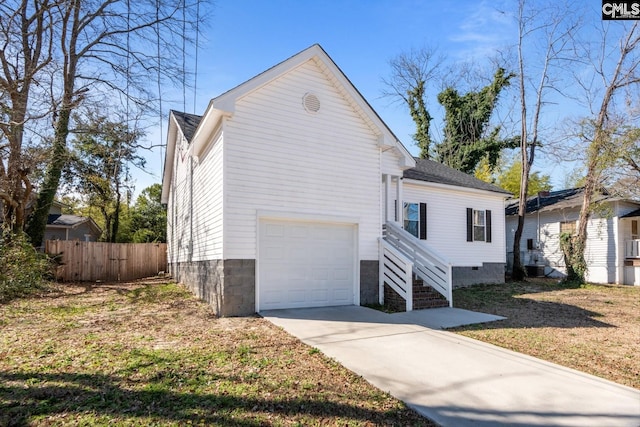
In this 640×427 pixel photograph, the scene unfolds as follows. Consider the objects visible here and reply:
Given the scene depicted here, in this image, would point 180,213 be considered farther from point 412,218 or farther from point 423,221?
point 423,221

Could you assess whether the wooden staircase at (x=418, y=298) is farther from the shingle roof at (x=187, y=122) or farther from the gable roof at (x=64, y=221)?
the gable roof at (x=64, y=221)

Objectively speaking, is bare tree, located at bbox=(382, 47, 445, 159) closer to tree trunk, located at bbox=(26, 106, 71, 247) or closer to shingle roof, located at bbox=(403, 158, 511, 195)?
shingle roof, located at bbox=(403, 158, 511, 195)

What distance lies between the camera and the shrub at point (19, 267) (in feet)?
34.3

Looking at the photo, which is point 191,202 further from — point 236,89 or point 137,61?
point 137,61

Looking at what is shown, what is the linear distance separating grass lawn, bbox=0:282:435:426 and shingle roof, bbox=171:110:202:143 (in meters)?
6.66

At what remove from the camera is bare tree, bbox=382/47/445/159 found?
1150 inches

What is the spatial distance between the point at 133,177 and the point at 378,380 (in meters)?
29.1

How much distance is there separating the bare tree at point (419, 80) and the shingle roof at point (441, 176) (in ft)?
39.7

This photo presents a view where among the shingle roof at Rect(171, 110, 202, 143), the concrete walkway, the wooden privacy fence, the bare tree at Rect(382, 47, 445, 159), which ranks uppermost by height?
the bare tree at Rect(382, 47, 445, 159)

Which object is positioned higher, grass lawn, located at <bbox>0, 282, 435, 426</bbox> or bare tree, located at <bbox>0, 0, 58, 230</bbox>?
bare tree, located at <bbox>0, 0, 58, 230</bbox>

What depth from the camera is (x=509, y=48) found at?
21.2m

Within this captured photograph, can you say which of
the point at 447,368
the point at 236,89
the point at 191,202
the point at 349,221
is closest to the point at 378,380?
the point at 447,368

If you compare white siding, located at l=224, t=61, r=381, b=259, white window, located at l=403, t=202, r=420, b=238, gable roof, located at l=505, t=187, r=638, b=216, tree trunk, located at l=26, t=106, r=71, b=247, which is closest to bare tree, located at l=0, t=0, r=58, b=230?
tree trunk, located at l=26, t=106, r=71, b=247

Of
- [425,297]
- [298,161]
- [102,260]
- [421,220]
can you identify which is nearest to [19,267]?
[102,260]
